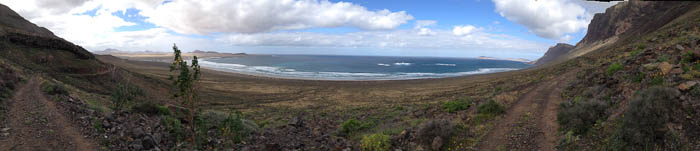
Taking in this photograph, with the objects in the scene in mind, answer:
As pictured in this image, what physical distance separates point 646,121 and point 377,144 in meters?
6.24

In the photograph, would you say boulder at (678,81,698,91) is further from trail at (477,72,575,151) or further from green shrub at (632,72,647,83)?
green shrub at (632,72,647,83)

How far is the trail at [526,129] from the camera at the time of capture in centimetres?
838

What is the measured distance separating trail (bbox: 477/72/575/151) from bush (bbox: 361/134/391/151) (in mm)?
2715

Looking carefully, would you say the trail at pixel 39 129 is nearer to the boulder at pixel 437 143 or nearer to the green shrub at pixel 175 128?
the green shrub at pixel 175 128

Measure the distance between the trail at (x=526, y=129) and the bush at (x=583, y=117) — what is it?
427 mm

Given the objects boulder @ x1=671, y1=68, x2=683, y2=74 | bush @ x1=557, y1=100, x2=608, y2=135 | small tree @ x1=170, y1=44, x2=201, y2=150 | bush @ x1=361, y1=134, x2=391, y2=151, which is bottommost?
bush @ x1=361, y1=134, x2=391, y2=151

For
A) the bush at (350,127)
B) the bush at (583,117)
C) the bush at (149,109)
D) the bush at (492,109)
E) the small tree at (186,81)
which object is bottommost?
the bush at (350,127)

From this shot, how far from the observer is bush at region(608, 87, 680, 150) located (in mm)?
5922

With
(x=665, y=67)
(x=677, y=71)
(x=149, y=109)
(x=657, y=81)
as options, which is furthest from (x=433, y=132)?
(x=149, y=109)

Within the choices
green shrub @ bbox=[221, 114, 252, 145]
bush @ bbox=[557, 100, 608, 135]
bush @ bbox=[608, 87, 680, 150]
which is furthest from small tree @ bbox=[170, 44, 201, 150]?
bush @ bbox=[557, 100, 608, 135]

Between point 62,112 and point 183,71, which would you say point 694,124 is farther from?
point 62,112

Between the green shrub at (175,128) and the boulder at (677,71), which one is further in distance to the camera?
the green shrub at (175,128)

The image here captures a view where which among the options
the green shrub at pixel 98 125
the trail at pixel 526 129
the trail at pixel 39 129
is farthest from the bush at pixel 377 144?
the green shrub at pixel 98 125

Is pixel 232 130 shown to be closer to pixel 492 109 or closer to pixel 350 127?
pixel 350 127
